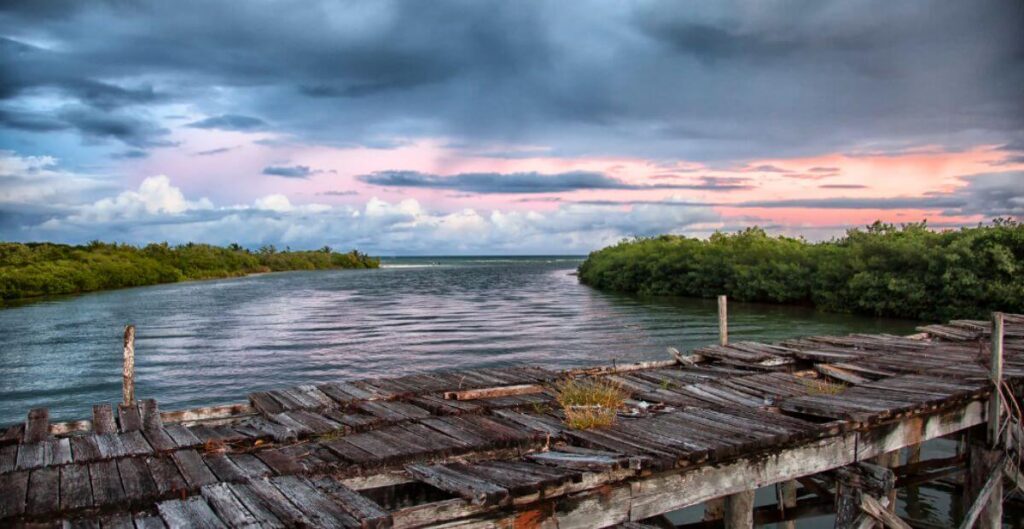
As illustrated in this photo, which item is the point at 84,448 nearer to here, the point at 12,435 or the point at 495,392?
the point at 12,435

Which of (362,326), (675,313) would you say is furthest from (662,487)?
(675,313)

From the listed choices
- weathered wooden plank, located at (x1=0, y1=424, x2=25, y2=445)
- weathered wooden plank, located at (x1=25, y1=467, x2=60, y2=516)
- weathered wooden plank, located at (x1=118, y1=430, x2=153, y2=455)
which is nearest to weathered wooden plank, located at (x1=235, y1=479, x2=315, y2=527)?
weathered wooden plank, located at (x1=25, y1=467, x2=60, y2=516)

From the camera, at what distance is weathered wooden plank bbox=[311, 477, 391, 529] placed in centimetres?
635

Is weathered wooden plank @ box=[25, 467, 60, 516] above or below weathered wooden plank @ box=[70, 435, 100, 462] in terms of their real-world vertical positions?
below

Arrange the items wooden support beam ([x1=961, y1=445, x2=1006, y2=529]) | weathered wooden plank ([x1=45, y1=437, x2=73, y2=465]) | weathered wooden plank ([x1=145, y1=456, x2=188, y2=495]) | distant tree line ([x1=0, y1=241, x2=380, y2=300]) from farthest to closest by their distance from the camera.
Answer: distant tree line ([x1=0, y1=241, x2=380, y2=300]) < wooden support beam ([x1=961, y1=445, x2=1006, y2=529]) < weathered wooden plank ([x1=45, y1=437, x2=73, y2=465]) < weathered wooden plank ([x1=145, y1=456, x2=188, y2=495])

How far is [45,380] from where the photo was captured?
1040 inches

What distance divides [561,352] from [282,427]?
900 inches

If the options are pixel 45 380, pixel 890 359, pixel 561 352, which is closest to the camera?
pixel 890 359

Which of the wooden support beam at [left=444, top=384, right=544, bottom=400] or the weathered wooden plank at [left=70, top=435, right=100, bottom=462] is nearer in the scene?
the weathered wooden plank at [left=70, top=435, right=100, bottom=462]

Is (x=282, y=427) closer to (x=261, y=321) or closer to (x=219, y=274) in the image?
(x=261, y=321)

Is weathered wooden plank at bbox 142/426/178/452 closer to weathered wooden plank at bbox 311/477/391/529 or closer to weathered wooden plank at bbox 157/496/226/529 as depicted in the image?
weathered wooden plank at bbox 157/496/226/529

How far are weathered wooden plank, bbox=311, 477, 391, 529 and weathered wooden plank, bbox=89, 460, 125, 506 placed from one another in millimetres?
1847

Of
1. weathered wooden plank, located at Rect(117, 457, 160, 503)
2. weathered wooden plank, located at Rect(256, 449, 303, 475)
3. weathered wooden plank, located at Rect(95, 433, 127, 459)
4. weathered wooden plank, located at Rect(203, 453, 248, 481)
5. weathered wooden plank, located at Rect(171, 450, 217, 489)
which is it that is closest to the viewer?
weathered wooden plank, located at Rect(117, 457, 160, 503)

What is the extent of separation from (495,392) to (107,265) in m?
85.6
